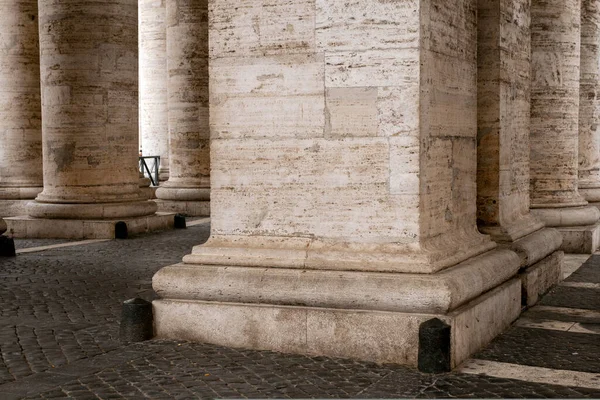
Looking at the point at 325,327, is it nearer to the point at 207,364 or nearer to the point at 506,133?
the point at 207,364

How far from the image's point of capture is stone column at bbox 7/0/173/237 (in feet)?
50.4

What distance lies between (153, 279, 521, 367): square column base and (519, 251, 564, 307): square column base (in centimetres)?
117

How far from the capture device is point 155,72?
26547mm

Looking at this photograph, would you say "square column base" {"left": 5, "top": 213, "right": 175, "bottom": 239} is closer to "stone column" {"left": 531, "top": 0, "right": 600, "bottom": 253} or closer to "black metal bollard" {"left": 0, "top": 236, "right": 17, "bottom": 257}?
"black metal bollard" {"left": 0, "top": 236, "right": 17, "bottom": 257}

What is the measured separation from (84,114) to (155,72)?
11.4m

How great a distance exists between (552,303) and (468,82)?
2550mm

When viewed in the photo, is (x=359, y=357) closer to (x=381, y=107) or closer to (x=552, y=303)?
(x=381, y=107)

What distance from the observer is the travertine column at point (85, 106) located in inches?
605

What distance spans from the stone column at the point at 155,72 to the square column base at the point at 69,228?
403 inches

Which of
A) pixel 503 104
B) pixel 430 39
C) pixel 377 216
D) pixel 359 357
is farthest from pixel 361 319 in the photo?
pixel 503 104

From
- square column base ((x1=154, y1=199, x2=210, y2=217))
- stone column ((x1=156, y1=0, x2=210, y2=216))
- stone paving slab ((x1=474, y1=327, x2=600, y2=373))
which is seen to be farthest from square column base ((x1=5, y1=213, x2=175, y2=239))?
stone paving slab ((x1=474, y1=327, x2=600, y2=373))

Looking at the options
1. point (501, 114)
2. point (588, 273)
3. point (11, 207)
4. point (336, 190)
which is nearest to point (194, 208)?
point (11, 207)

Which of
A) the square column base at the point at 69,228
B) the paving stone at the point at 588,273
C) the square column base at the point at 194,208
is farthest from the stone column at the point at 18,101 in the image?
the paving stone at the point at 588,273

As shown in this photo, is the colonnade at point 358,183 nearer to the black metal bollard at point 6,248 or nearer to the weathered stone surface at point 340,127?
the weathered stone surface at point 340,127
